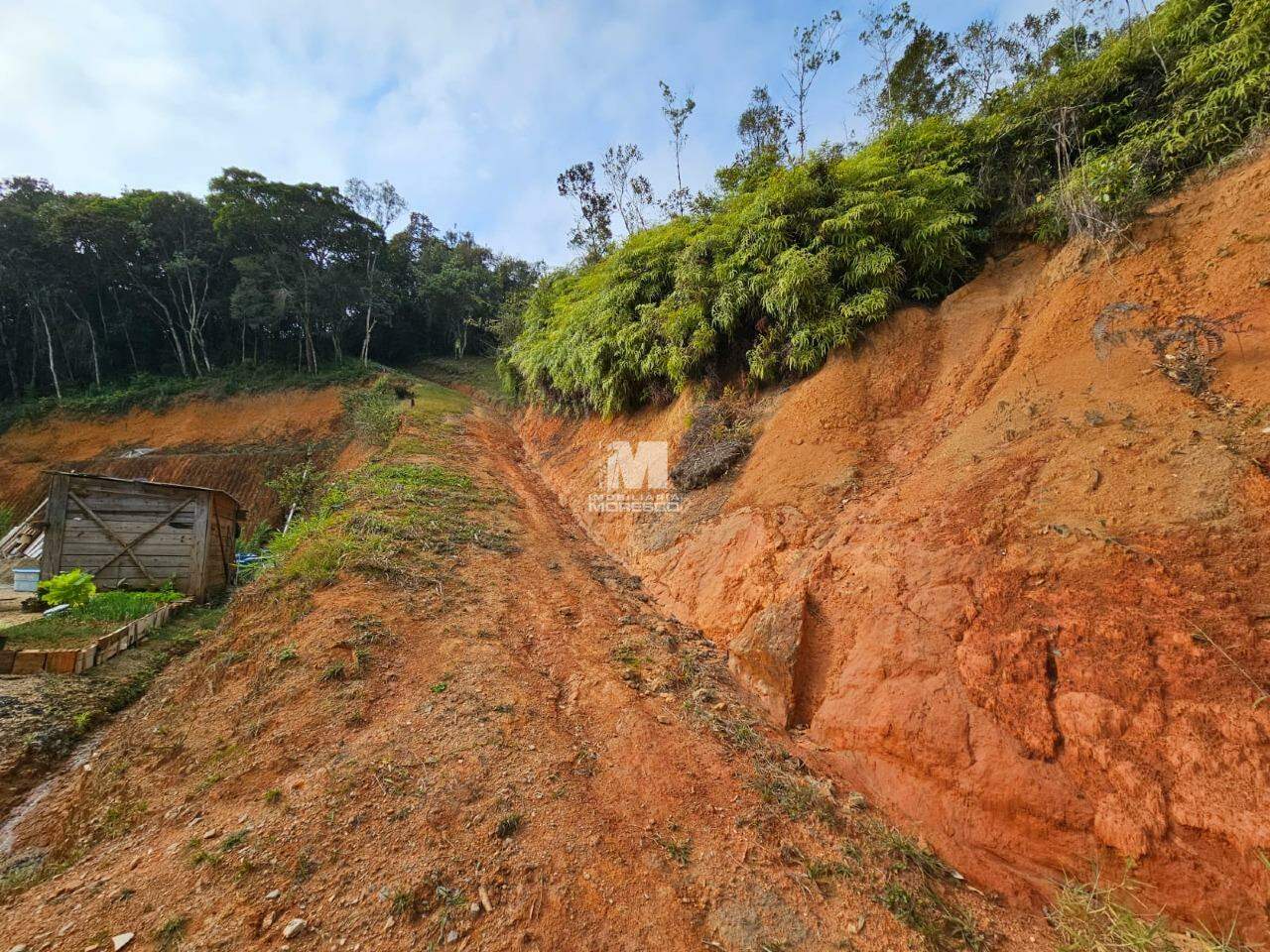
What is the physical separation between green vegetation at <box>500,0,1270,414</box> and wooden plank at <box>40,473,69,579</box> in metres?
9.24

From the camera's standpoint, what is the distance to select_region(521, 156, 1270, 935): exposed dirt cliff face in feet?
8.34

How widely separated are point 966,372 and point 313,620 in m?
8.25

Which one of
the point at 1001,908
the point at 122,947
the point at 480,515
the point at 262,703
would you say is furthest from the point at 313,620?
the point at 1001,908

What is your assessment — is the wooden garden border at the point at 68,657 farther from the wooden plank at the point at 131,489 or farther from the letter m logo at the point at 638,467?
the letter m logo at the point at 638,467

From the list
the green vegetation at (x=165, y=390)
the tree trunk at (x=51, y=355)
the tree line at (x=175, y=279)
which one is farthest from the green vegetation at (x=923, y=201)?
the tree trunk at (x=51, y=355)

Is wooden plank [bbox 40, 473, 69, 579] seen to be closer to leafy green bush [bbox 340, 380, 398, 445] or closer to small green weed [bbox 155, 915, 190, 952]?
leafy green bush [bbox 340, 380, 398, 445]

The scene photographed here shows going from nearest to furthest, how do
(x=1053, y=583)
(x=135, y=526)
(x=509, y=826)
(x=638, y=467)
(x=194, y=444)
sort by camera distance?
(x=509, y=826)
(x=1053, y=583)
(x=135, y=526)
(x=638, y=467)
(x=194, y=444)

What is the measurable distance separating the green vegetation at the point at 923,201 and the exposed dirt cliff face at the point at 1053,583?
71cm

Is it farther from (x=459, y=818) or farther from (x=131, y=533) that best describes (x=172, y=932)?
(x=131, y=533)

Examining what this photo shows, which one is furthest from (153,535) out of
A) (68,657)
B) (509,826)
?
(509,826)

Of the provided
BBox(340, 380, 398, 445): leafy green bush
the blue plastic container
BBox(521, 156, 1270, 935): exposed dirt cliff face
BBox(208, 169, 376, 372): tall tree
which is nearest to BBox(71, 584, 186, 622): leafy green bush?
the blue plastic container

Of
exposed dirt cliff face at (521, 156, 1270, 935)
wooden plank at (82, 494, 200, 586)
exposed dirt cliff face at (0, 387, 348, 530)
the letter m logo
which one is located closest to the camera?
exposed dirt cliff face at (521, 156, 1270, 935)

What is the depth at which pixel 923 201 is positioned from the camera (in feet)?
21.8

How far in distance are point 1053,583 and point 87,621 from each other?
35.6ft
